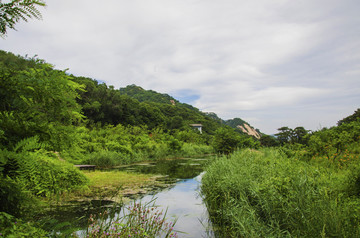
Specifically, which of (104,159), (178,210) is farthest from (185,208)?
(104,159)

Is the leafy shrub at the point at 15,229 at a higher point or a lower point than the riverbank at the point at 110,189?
higher

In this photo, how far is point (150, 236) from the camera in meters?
3.46

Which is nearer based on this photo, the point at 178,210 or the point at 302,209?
the point at 302,209

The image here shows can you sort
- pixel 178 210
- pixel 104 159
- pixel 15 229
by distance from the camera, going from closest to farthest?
pixel 15 229, pixel 178 210, pixel 104 159

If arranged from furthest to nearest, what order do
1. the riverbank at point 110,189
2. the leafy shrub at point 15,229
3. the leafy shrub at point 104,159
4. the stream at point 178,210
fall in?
1. the leafy shrub at point 104,159
2. the riverbank at point 110,189
3. the stream at point 178,210
4. the leafy shrub at point 15,229

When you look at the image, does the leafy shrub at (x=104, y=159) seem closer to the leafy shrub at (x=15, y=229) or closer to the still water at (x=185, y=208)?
the still water at (x=185, y=208)

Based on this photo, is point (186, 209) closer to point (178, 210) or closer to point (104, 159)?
point (178, 210)

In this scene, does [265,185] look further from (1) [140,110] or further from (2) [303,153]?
(1) [140,110]

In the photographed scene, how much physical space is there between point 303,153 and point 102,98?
33.5m

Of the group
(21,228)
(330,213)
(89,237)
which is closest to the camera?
(21,228)

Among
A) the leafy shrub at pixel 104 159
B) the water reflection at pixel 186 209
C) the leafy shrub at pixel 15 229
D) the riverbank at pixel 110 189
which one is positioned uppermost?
the leafy shrub at pixel 15 229

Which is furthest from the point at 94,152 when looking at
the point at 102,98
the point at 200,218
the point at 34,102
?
the point at 102,98

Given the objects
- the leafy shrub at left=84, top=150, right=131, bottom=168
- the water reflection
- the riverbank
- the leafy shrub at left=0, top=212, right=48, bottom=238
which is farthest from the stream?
the leafy shrub at left=84, top=150, right=131, bottom=168

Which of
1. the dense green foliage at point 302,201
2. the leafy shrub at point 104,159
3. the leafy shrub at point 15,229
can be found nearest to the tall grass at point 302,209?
the dense green foliage at point 302,201
